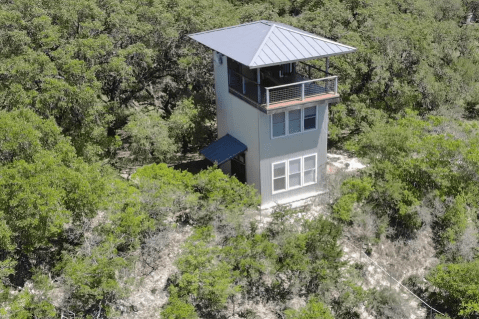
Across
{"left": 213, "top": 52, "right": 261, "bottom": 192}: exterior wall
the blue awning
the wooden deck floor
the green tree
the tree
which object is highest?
the wooden deck floor

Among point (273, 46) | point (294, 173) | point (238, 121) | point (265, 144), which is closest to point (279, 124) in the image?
point (265, 144)

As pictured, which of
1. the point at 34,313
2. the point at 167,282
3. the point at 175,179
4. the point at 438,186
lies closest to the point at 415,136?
the point at 438,186

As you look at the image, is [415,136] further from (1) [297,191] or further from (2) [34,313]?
(2) [34,313]

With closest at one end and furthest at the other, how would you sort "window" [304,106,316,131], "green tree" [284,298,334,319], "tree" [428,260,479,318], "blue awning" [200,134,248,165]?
"green tree" [284,298,334,319] < "tree" [428,260,479,318] < "window" [304,106,316,131] < "blue awning" [200,134,248,165]

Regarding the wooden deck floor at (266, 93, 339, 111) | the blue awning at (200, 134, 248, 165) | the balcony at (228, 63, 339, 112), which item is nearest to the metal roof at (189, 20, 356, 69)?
the balcony at (228, 63, 339, 112)

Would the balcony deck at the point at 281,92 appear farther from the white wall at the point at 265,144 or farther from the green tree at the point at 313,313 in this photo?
the green tree at the point at 313,313

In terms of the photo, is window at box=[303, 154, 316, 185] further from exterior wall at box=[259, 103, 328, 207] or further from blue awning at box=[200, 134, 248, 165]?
blue awning at box=[200, 134, 248, 165]
